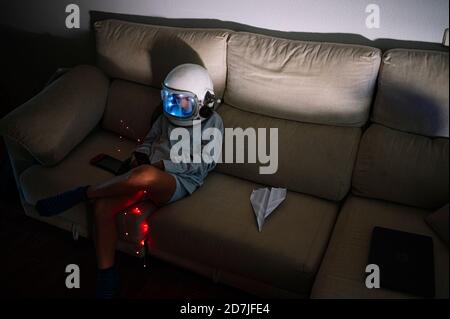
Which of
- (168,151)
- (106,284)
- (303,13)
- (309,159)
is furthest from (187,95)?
(106,284)

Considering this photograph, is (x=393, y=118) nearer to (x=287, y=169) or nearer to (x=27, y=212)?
(x=287, y=169)

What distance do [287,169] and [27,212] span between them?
134 cm

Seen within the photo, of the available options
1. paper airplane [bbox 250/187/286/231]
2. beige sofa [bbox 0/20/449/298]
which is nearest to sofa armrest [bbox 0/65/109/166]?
beige sofa [bbox 0/20/449/298]

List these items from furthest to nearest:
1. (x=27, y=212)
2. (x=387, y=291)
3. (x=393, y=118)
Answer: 1. (x=27, y=212)
2. (x=393, y=118)
3. (x=387, y=291)

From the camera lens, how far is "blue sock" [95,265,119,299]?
1.59 m

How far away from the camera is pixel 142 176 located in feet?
5.31

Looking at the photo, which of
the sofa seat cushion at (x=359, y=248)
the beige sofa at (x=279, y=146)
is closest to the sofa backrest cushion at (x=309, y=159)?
the beige sofa at (x=279, y=146)

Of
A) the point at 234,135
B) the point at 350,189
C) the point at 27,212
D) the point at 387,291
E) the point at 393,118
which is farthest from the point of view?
the point at 27,212

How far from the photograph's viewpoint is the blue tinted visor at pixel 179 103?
1.68 m

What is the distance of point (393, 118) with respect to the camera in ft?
5.14

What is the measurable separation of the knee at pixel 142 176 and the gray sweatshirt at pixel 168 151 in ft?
0.35

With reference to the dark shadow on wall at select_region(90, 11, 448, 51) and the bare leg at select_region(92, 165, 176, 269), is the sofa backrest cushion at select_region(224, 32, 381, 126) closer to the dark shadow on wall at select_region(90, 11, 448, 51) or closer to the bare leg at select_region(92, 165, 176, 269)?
the dark shadow on wall at select_region(90, 11, 448, 51)
